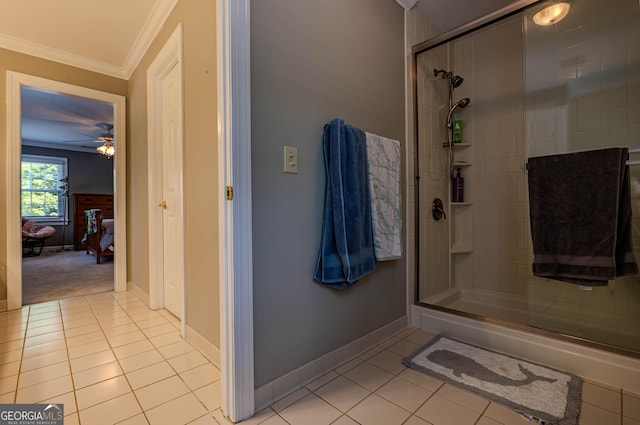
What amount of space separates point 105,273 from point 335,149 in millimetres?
3882

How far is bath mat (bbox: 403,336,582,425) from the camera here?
1166 mm

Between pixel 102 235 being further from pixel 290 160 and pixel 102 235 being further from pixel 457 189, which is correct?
pixel 457 189

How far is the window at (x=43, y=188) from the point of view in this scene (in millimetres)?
5805

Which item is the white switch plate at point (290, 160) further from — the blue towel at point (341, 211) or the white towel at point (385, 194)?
the white towel at point (385, 194)

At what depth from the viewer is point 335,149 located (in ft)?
4.62

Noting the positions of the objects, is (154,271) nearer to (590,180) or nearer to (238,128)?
(238,128)

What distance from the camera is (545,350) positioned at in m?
1.50

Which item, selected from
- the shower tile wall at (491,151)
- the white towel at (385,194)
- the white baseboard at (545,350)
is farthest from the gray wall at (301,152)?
the shower tile wall at (491,151)

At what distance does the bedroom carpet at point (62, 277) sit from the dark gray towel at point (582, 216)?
12.8 ft

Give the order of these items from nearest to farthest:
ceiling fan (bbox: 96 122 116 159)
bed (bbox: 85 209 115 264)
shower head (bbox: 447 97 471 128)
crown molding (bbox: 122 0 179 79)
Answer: crown molding (bbox: 122 0 179 79)
shower head (bbox: 447 97 471 128)
ceiling fan (bbox: 96 122 116 159)
bed (bbox: 85 209 115 264)

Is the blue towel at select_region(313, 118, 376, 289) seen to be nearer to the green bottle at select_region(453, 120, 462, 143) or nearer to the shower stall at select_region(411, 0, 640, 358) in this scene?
the shower stall at select_region(411, 0, 640, 358)

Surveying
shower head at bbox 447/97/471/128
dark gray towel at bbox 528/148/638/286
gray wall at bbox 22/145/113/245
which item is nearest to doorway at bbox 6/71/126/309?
shower head at bbox 447/97/471/128

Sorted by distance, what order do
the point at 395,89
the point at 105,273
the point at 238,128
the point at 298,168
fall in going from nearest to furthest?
the point at 238,128 → the point at 298,168 → the point at 395,89 → the point at 105,273

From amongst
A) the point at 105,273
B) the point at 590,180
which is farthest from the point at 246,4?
the point at 105,273
